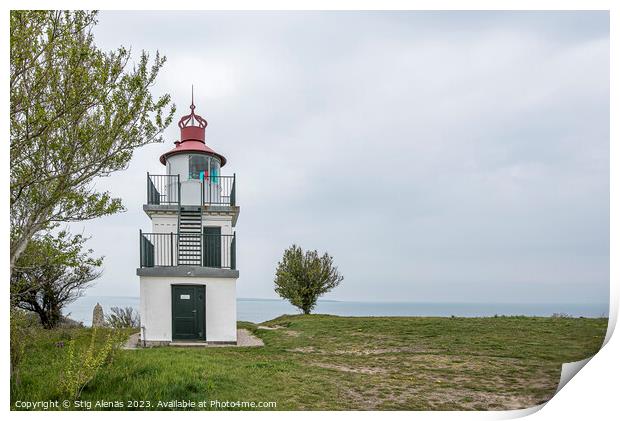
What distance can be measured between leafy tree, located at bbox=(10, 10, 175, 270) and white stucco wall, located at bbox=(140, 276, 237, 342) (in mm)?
4429

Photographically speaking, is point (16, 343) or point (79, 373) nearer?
point (79, 373)

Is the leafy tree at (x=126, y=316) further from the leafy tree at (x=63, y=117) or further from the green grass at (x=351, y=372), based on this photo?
the leafy tree at (x=63, y=117)

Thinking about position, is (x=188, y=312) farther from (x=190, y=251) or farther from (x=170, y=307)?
(x=190, y=251)

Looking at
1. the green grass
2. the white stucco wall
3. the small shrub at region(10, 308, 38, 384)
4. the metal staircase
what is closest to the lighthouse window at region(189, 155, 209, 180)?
the metal staircase

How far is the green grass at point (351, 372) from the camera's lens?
241 inches

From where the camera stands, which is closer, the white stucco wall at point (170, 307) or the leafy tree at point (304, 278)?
the white stucco wall at point (170, 307)

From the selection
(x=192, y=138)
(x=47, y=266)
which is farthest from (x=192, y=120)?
(x=47, y=266)

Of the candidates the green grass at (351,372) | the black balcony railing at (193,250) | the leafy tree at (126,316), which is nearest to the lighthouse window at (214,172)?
the black balcony railing at (193,250)

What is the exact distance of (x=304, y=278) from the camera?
21109 mm

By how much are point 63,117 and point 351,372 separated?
6.69 metres
